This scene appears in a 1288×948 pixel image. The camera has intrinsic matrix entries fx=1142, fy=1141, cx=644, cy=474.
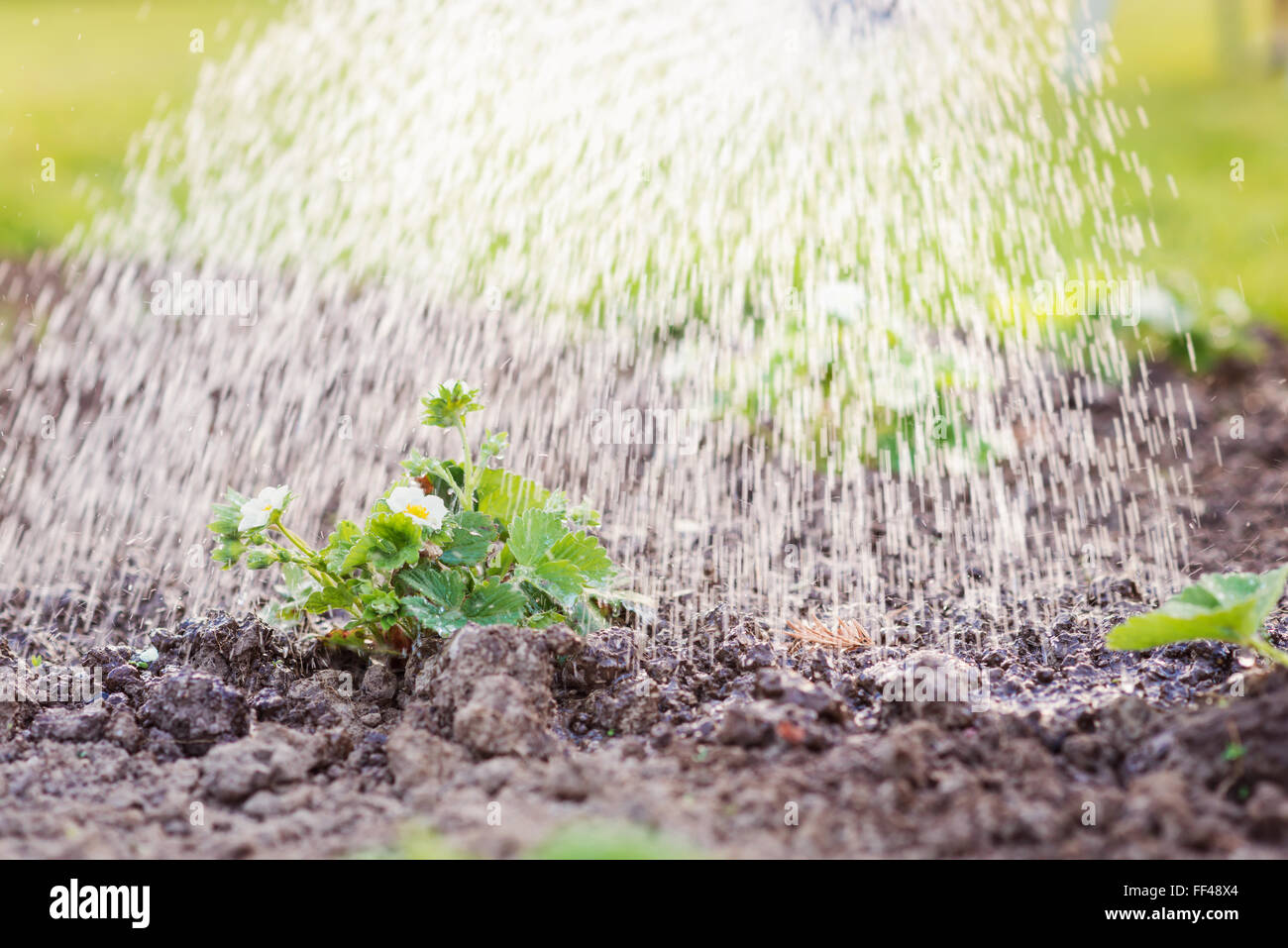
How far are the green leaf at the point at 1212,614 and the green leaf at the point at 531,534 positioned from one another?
3.32 ft

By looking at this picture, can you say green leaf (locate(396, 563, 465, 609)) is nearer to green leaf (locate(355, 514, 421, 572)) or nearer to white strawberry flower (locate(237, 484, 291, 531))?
green leaf (locate(355, 514, 421, 572))

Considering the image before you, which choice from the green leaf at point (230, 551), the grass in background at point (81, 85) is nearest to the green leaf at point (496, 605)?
the green leaf at point (230, 551)

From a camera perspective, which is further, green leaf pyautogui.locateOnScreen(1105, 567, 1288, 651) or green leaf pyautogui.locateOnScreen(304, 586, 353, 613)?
green leaf pyautogui.locateOnScreen(304, 586, 353, 613)

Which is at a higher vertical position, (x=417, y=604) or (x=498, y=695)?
(x=417, y=604)

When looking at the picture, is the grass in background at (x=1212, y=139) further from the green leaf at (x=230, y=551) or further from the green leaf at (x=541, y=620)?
the green leaf at (x=230, y=551)

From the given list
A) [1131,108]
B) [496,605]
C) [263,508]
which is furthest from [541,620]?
[1131,108]

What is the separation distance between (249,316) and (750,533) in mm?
2252

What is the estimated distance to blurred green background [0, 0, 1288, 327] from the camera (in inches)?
209

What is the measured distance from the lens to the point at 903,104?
5797mm

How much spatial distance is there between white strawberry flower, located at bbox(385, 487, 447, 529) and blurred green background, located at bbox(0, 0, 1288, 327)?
351 cm

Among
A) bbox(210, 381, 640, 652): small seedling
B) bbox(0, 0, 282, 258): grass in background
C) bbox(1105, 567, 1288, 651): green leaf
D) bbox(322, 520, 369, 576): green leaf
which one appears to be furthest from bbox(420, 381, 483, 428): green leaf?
bbox(0, 0, 282, 258): grass in background
